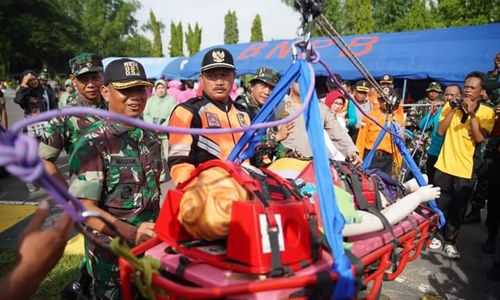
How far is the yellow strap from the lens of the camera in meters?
1.09

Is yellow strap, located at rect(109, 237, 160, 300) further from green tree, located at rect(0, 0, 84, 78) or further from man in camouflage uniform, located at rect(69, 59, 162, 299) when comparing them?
green tree, located at rect(0, 0, 84, 78)

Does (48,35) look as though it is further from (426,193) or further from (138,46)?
(426,193)

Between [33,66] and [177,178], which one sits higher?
[33,66]

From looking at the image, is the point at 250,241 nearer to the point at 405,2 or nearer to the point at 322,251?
the point at 322,251

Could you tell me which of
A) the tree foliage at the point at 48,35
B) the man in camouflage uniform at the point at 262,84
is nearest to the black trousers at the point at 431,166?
the man in camouflage uniform at the point at 262,84

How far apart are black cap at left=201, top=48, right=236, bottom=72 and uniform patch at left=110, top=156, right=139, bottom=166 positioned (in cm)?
80

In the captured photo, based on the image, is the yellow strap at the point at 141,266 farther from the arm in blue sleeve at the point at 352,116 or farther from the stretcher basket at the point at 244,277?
the arm in blue sleeve at the point at 352,116

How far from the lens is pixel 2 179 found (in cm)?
650

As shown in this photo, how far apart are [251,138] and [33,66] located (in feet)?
164

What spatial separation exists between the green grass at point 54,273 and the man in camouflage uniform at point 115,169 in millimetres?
1303

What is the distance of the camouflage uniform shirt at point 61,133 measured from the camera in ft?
7.32

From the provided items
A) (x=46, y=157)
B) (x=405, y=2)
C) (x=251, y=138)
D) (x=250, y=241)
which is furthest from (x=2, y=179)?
(x=405, y=2)

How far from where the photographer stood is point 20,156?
2.70ft

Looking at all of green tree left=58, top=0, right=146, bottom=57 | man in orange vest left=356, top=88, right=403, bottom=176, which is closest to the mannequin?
man in orange vest left=356, top=88, right=403, bottom=176
